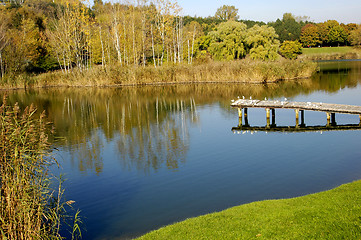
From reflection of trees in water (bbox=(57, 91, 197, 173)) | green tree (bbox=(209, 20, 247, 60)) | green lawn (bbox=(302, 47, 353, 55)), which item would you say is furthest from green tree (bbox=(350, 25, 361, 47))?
reflection of trees in water (bbox=(57, 91, 197, 173))

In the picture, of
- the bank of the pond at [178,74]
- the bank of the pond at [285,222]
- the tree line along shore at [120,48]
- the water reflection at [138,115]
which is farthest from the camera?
the tree line along shore at [120,48]

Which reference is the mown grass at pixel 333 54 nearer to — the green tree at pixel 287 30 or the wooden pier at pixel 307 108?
the green tree at pixel 287 30

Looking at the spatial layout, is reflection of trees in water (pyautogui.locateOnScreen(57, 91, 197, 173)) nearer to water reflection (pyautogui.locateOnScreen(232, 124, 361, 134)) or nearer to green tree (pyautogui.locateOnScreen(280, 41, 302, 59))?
water reflection (pyautogui.locateOnScreen(232, 124, 361, 134))

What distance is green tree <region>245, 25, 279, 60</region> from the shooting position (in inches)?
2228

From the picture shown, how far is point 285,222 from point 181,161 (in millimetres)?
8420

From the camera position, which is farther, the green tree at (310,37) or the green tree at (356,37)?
the green tree at (310,37)

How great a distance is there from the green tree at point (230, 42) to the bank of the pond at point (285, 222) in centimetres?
5128

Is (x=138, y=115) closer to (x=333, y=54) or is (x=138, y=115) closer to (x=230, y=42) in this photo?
(x=230, y=42)

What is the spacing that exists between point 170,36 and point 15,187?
5528 centimetres

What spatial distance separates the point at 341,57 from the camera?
87625 mm

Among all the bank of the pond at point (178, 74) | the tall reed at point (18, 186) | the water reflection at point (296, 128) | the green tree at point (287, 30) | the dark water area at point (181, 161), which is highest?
the green tree at point (287, 30)


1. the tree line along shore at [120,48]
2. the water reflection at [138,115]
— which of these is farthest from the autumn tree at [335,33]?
the water reflection at [138,115]

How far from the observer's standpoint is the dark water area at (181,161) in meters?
11.9

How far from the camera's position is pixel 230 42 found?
197 feet
